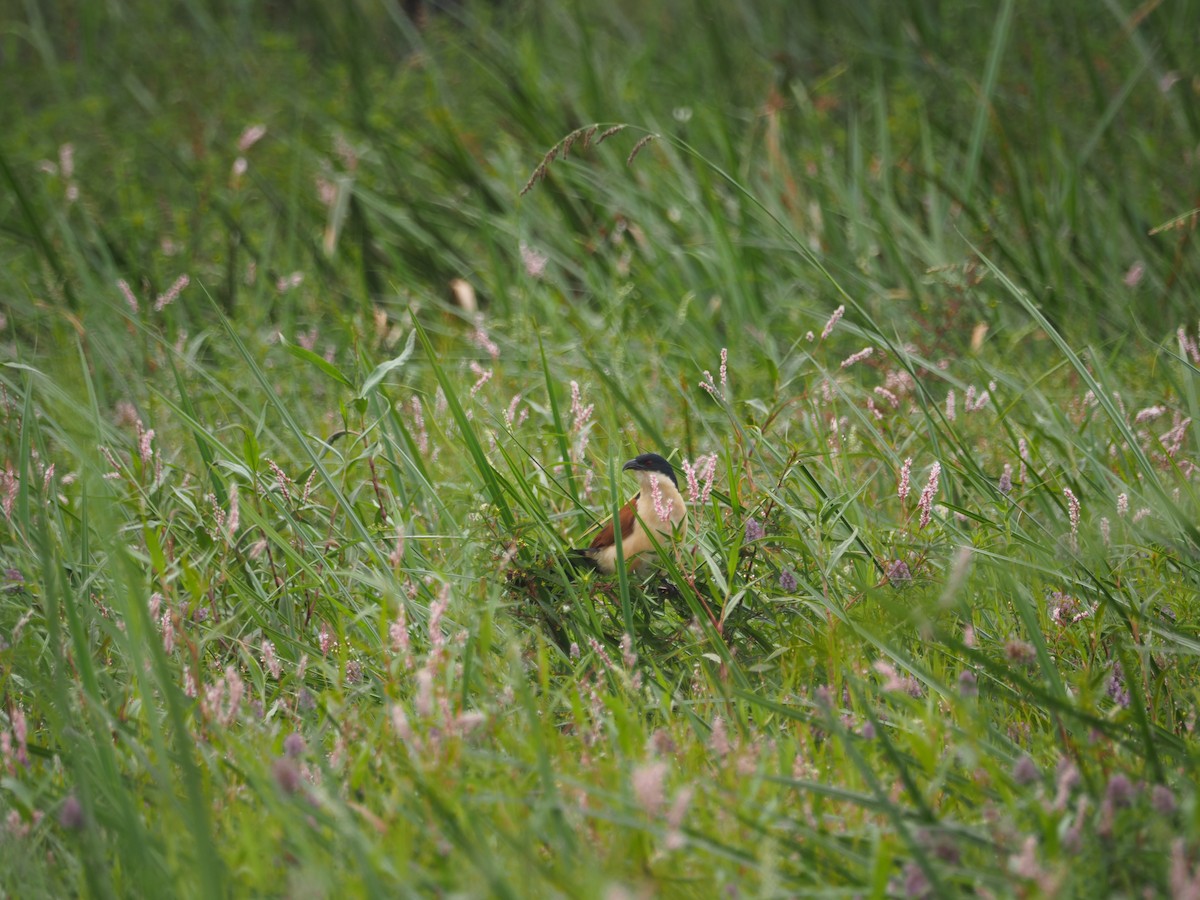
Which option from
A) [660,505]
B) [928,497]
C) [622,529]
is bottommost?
[622,529]

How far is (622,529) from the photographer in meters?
3.11

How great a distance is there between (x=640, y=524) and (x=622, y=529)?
388mm

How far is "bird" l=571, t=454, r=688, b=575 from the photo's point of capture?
282 cm

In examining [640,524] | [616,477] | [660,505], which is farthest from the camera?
[616,477]

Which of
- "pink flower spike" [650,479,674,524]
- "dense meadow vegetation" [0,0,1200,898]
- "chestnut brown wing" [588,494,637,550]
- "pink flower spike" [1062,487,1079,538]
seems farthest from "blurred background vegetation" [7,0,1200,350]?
"pink flower spike" [650,479,674,524]

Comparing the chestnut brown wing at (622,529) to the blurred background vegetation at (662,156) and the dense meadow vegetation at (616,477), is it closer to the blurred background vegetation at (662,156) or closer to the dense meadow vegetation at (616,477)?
the dense meadow vegetation at (616,477)

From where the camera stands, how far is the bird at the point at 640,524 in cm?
282

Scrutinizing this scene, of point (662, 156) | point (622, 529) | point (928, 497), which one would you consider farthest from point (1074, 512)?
point (662, 156)

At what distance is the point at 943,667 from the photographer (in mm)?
2574

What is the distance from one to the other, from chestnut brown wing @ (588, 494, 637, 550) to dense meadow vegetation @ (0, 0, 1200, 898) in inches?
4.5

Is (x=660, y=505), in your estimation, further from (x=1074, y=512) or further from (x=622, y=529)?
(x=1074, y=512)

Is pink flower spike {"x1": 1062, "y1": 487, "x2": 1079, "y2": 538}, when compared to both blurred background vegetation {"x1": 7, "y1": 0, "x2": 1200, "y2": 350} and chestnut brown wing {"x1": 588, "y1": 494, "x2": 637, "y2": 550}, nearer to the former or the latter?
chestnut brown wing {"x1": 588, "y1": 494, "x2": 637, "y2": 550}

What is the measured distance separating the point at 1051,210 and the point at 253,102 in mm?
5136

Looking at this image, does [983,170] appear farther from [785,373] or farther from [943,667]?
[943,667]
